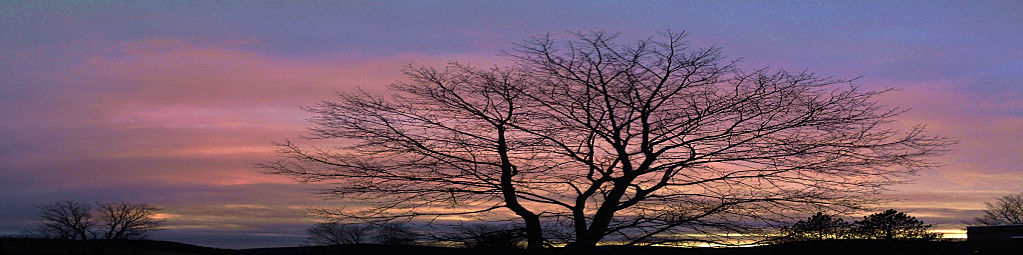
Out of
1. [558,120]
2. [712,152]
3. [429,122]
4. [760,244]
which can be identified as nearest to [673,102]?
[712,152]

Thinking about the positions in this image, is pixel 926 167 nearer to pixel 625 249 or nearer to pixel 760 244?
pixel 760 244

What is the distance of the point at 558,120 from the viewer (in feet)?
49.5

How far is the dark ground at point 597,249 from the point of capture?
52.5ft

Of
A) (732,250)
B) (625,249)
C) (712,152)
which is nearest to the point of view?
(712,152)

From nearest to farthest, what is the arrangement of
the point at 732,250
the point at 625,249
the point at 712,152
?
the point at 712,152
the point at 625,249
the point at 732,250

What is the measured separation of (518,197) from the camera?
1559 cm

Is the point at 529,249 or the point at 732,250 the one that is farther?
the point at 732,250

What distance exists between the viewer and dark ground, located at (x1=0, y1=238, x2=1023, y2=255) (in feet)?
52.5

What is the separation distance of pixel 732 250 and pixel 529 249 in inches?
161

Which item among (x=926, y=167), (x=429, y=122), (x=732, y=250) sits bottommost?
(x=732, y=250)

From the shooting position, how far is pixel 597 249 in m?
15.5

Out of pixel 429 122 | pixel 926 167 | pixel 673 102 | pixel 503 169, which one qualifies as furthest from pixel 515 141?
pixel 926 167

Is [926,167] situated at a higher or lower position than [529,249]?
higher

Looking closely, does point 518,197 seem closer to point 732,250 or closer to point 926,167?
point 732,250
